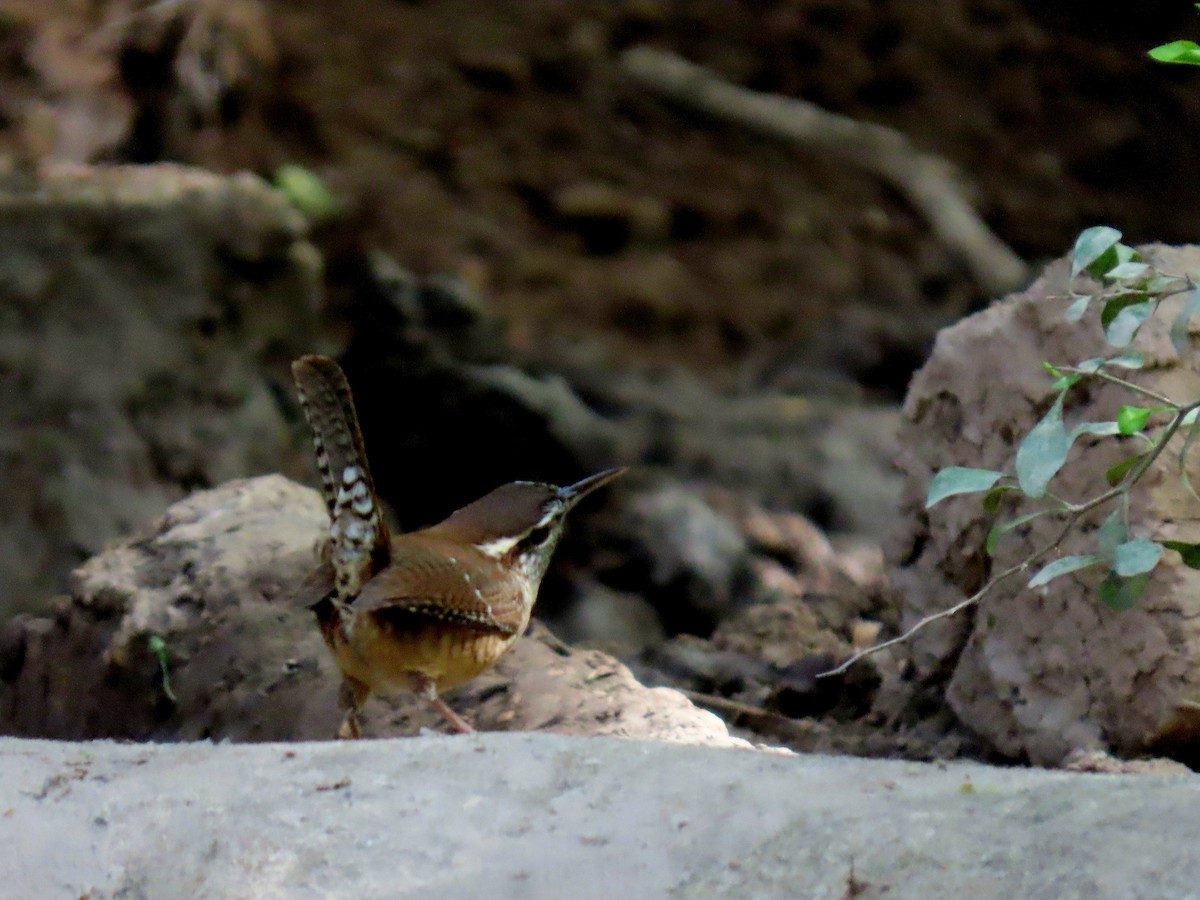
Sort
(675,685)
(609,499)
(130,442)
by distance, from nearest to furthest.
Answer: (675,685) → (130,442) → (609,499)

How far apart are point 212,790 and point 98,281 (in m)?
4.30

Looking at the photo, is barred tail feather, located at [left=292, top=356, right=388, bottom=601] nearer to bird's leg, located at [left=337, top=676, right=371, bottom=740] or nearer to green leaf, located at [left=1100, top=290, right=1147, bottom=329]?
bird's leg, located at [left=337, top=676, right=371, bottom=740]

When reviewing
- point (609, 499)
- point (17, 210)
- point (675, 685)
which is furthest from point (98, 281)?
point (675, 685)

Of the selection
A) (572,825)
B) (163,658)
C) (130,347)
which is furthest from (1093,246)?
(130,347)

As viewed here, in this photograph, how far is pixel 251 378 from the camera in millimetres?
6582

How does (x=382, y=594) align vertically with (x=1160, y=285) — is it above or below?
below

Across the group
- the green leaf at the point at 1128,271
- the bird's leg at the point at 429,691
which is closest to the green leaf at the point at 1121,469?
the green leaf at the point at 1128,271

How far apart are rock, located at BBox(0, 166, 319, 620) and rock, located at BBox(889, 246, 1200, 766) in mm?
3422

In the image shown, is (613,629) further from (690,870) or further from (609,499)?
(690,870)

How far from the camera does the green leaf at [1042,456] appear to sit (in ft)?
8.70

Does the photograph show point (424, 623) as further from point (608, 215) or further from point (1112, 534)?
point (608, 215)

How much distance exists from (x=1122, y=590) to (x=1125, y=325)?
1.64 feet

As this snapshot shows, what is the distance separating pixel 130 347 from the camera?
6.31 metres

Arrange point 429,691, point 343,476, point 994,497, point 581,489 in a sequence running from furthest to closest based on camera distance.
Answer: point 581,489, point 429,691, point 343,476, point 994,497
